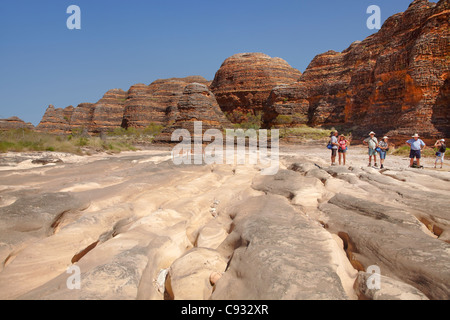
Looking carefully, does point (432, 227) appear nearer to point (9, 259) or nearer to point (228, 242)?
point (228, 242)

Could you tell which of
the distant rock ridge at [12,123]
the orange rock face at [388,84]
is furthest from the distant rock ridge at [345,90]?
the distant rock ridge at [12,123]

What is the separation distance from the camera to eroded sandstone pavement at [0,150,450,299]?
4.68 feet

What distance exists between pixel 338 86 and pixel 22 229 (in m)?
29.0

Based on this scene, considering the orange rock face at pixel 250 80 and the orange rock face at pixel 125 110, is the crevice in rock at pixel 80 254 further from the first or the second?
the orange rock face at pixel 125 110

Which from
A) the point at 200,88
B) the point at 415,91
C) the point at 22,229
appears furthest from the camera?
the point at 200,88

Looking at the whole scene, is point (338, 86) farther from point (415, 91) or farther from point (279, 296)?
point (279, 296)

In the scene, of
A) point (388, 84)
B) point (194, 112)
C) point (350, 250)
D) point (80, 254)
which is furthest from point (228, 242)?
point (388, 84)

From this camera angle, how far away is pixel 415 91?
1573cm

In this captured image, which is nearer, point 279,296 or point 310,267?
point 279,296

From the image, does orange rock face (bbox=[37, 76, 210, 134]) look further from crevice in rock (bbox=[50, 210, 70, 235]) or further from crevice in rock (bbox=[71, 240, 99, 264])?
crevice in rock (bbox=[71, 240, 99, 264])

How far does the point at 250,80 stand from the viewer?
135ft

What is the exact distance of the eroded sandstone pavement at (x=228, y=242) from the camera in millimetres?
1426

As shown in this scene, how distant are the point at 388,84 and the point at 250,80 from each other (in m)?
25.4
